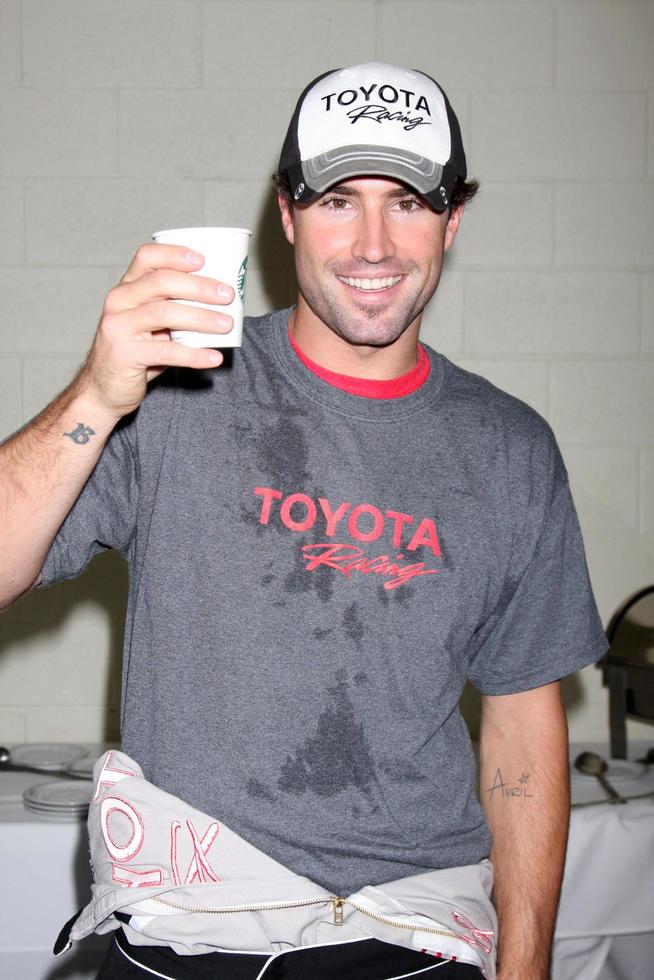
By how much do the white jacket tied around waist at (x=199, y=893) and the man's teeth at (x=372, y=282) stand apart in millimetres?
752

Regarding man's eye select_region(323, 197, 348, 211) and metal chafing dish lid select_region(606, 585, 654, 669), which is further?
metal chafing dish lid select_region(606, 585, 654, 669)

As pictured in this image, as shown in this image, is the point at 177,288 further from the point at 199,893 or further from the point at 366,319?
the point at 199,893

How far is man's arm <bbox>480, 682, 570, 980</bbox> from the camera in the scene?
1573 millimetres

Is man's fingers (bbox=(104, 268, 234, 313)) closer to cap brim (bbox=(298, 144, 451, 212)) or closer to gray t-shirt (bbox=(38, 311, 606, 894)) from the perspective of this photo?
gray t-shirt (bbox=(38, 311, 606, 894))

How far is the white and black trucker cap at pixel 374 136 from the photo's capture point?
154 cm

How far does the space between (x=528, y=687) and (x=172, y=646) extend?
0.57 m

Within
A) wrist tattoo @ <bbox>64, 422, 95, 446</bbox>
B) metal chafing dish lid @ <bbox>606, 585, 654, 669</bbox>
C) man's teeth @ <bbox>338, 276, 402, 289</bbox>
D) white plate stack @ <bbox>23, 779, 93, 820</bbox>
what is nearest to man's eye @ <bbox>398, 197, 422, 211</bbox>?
man's teeth @ <bbox>338, 276, 402, 289</bbox>

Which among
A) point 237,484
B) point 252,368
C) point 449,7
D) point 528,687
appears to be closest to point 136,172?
point 449,7

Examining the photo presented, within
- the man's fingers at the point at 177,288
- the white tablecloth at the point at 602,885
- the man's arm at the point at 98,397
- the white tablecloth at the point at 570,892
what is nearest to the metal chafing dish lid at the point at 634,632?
the white tablecloth at the point at 570,892

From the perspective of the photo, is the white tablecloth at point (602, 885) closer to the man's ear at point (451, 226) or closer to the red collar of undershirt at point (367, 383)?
the red collar of undershirt at point (367, 383)

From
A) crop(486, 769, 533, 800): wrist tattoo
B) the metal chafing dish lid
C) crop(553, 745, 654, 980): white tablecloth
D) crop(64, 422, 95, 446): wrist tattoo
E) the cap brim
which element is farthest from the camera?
the metal chafing dish lid

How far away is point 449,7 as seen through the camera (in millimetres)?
2871

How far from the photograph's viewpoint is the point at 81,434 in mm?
1210

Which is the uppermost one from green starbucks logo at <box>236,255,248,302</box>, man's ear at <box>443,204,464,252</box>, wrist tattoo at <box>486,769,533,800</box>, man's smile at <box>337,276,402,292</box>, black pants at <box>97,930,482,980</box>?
man's ear at <box>443,204,464,252</box>
